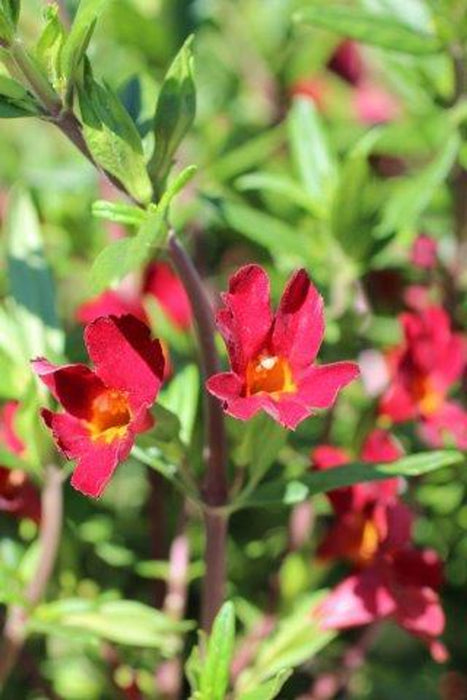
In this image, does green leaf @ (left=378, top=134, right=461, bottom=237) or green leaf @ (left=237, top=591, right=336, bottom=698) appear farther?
green leaf @ (left=378, top=134, right=461, bottom=237)

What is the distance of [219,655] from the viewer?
2.74 feet

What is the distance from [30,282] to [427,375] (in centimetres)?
36

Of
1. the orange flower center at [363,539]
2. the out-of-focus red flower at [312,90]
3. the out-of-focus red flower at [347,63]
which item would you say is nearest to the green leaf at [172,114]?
the orange flower center at [363,539]

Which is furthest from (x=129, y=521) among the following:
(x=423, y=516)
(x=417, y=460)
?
(x=417, y=460)

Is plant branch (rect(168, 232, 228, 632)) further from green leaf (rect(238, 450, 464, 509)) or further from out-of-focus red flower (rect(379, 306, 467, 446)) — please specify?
out-of-focus red flower (rect(379, 306, 467, 446))

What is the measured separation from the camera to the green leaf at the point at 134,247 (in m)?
0.78

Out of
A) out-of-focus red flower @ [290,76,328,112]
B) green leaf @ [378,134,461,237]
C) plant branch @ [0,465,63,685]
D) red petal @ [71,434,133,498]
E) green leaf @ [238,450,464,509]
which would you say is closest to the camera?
red petal @ [71,434,133,498]

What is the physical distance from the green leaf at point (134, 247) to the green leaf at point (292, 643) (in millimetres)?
367

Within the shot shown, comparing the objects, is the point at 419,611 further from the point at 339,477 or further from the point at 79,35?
the point at 79,35

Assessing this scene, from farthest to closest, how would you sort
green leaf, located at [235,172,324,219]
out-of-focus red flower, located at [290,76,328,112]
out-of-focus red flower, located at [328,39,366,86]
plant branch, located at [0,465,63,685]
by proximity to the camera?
out-of-focus red flower, located at [328,39,366,86]
out-of-focus red flower, located at [290,76,328,112]
green leaf, located at [235,172,324,219]
plant branch, located at [0,465,63,685]

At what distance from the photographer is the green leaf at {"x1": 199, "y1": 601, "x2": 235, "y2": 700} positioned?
82 centimetres

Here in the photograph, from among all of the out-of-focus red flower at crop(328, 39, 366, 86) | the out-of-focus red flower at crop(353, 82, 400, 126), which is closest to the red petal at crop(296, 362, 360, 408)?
the out-of-focus red flower at crop(353, 82, 400, 126)

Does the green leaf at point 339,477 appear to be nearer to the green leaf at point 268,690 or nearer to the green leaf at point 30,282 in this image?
the green leaf at point 268,690

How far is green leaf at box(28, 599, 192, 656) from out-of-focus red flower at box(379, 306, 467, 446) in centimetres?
27
